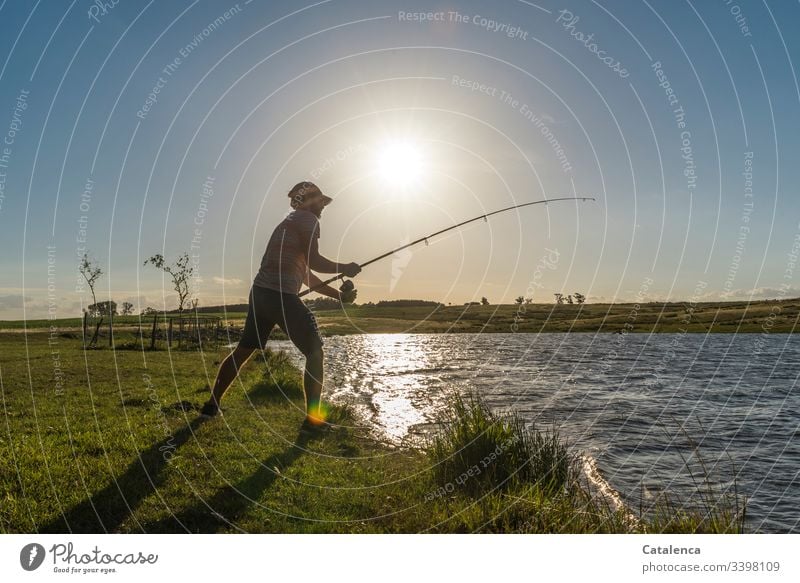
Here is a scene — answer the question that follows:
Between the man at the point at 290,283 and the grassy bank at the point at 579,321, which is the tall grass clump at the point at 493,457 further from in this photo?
the grassy bank at the point at 579,321

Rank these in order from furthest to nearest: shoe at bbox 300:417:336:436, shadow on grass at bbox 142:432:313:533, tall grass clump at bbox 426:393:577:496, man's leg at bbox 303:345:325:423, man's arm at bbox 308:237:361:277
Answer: shoe at bbox 300:417:336:436 < man's leg at bbox 303:345:325:423 < man's arm at bbox 308:237:361:277 < tall grass clump at bbox 426:393:577:496 < shadow on grass at bbox 142:432:313:533

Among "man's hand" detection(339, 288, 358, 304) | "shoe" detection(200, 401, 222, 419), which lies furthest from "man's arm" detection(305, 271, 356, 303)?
"shoe" detection(200, 401, 222, 419)

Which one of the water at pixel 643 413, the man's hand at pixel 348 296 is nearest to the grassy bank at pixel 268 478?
the water at pixel 643 413

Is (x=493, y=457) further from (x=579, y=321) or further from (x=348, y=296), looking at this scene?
(x=579, y=321)

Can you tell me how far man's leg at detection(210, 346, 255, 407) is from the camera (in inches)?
299

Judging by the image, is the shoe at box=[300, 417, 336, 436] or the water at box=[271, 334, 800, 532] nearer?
the shoe at box=[300, 417, 336, 436]

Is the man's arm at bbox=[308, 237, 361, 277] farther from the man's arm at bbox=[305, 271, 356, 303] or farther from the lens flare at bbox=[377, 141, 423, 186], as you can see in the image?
the lens flare at bbox=[377, 141, 423, 186]

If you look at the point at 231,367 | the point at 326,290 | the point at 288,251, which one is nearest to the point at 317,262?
the point at 288,251

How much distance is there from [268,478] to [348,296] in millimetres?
3027

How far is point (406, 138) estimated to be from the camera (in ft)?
26.3

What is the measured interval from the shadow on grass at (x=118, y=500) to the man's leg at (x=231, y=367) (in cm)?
138

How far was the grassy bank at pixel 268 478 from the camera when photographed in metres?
4.96

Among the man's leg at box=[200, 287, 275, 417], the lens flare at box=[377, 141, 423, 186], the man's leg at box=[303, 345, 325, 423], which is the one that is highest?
the lens flare at box=[377, 141, 423, 186]

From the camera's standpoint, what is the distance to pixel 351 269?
26.3 ft
